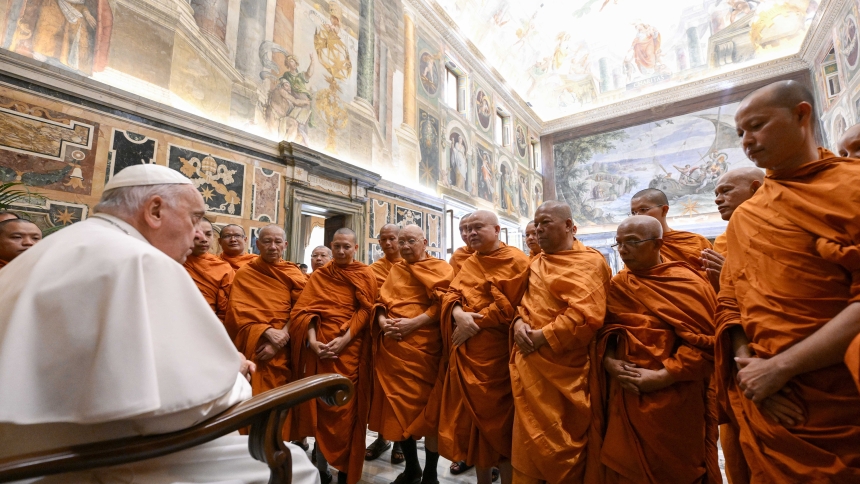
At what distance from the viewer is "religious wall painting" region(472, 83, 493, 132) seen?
1423 centimetres

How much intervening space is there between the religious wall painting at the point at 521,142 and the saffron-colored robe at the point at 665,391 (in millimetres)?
15558

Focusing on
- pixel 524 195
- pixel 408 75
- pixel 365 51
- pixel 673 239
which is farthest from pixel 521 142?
pixel 673 239

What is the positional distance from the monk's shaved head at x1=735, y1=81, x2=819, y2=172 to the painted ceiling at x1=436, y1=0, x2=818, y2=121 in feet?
44.4

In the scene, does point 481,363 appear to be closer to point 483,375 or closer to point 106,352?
point 483,375

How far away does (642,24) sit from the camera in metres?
17.0

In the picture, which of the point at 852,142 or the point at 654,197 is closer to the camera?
the point at 852,142

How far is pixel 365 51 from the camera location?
9.34 metres

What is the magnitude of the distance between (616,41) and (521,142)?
643 centimetres

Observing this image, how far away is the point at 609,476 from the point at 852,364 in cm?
175

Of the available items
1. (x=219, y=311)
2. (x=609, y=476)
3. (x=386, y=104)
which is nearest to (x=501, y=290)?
(x=609, y=476)

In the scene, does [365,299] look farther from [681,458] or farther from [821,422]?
[821,422]

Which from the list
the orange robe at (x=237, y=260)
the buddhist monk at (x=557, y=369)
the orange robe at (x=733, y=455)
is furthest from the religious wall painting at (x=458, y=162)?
the orange robe at (x=733, y=455)

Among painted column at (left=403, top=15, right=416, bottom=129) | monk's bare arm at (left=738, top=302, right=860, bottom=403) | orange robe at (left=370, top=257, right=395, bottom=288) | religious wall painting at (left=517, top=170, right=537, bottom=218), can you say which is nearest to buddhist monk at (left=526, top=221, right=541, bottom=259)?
orange robe at (left=370, top=257, right=395, bottom=288)

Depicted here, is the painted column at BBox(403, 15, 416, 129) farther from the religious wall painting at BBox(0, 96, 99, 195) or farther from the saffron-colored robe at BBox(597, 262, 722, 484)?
the saffron-colored robe at BBox(597, 262, 722, 484)
